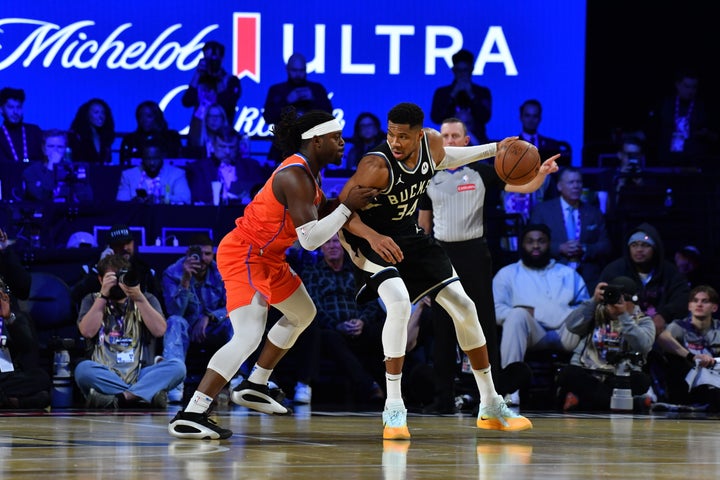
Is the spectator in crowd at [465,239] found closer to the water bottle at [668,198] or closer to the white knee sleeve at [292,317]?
the white knee sleeve at [292,317]

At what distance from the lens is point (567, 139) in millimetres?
12609

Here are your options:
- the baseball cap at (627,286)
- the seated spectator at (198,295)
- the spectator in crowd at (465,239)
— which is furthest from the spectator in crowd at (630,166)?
the seated spectator at (198,295)

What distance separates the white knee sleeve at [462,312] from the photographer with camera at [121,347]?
2.76 m

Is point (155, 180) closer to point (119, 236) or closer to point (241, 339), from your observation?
point (119, 236)

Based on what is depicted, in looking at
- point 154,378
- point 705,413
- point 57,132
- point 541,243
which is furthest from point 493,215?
point 57,132

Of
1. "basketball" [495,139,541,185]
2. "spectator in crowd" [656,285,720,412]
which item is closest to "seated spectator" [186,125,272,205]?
"spectator in crowd" [656,285,720,412]

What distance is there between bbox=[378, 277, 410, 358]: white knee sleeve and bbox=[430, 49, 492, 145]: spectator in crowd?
6.58m

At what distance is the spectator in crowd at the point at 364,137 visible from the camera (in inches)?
424

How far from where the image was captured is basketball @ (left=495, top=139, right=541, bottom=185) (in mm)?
5621

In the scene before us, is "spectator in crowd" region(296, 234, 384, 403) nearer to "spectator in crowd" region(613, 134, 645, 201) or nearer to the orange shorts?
"spectator in crowd" region(613, 134, 645, 201)

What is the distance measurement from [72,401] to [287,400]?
4.92ft

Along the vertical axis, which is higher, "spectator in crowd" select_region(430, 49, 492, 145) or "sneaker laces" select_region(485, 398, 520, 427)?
"spectator in crowd" select_region(430, 49, 492, 145)

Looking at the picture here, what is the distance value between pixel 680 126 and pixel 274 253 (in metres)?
7.50

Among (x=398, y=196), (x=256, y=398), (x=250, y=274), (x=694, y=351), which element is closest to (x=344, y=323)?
(x=694, y=351)
